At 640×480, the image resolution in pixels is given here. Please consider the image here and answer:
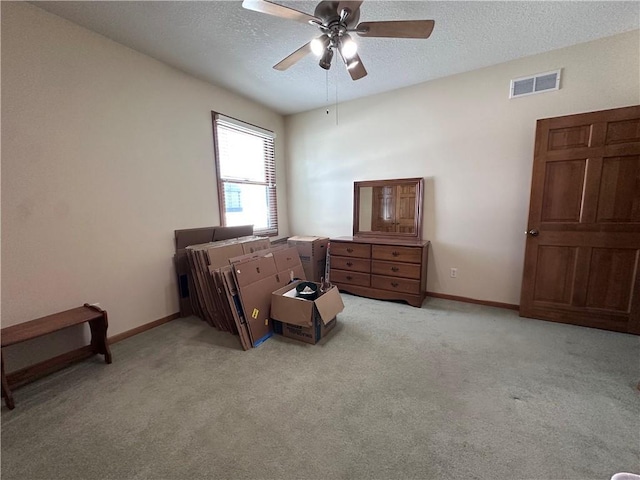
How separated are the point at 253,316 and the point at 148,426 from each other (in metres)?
1.02

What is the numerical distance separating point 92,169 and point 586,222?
456cm

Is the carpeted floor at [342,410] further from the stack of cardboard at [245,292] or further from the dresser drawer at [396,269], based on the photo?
the dresser drawer at [396,269]

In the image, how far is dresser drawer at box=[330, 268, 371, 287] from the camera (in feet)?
11.1

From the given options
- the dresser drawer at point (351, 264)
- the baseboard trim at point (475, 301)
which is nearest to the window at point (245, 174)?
the dresser drawer at point (351, 264)

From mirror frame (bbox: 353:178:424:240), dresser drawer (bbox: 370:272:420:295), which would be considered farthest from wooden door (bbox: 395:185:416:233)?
dresser drawer (bbox: 370:272:420:295)

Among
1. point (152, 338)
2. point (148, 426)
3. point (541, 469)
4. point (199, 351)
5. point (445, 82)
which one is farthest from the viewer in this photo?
point (445, 82)

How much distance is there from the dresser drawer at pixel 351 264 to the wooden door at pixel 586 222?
67.0 inches

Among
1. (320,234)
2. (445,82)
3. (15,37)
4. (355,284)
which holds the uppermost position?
(445,82)

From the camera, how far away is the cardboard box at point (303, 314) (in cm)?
227

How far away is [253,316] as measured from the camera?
2352mm

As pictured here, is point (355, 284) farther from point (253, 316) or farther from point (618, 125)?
point (618, 125)

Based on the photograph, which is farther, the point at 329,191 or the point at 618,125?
the point at 329,191

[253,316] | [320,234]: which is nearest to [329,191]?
[320,234]

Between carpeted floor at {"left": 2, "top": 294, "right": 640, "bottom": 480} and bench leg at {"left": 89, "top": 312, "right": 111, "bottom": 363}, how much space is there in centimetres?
10
